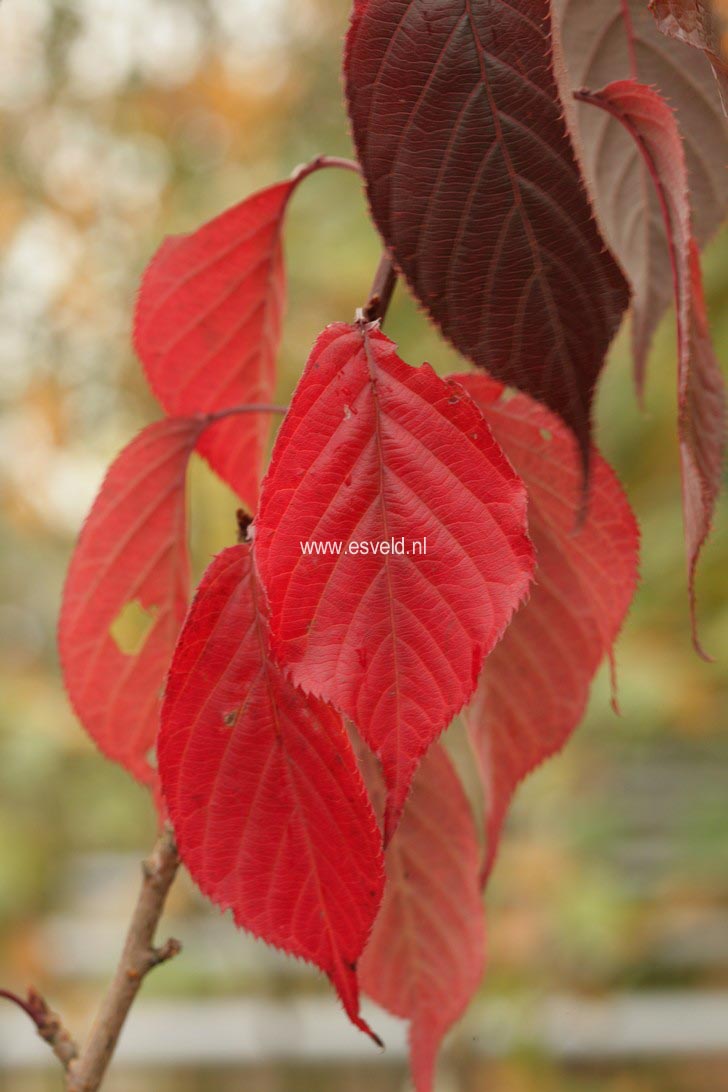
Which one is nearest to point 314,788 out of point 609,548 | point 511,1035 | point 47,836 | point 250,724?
point 250,724

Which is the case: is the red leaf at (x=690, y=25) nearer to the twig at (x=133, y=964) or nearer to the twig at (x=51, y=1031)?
the twig at (x=133, y=964)

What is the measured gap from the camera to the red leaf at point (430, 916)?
0.45 meters

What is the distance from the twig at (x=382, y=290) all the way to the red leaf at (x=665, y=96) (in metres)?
0.08

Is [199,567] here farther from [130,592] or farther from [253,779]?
[253,779]

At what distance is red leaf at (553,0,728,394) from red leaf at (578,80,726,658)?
63 mm

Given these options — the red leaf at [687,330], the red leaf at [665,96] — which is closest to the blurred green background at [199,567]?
the red leaf at [665,96]

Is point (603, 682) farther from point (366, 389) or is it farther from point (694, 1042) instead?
point (366, 389)

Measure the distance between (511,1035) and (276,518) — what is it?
1.53 m

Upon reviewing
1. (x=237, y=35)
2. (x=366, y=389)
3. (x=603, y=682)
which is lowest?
(x=603, y=682)

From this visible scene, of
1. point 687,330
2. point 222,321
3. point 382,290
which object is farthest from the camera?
point 222,321

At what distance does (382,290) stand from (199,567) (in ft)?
4.63

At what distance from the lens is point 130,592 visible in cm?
48

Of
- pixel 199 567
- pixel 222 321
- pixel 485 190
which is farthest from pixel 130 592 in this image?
pixel 199 567

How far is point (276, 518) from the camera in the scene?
30cm
